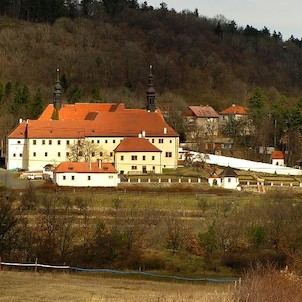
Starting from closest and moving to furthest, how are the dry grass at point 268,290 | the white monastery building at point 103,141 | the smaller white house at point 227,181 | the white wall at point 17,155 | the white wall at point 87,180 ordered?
the dry grass at point 268,290 → the white wall at point 87,180 → the smaller white house at point 227,181 → the white monastery building at point 103,141 → the white wall at point 17,155

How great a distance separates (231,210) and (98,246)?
9.14m

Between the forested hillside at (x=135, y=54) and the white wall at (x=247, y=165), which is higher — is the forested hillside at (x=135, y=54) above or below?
above

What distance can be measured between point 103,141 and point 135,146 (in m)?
2.37

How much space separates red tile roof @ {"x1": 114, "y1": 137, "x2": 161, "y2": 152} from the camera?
3697cm

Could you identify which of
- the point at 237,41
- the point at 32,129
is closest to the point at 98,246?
the point at 32,129

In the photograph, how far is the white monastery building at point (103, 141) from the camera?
122 feet

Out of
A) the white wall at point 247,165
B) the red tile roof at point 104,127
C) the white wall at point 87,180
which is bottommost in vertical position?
the white wall at point 87,180

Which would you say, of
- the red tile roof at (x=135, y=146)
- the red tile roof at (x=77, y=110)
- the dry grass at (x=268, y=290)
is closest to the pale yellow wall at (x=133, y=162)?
the red tile roof at (x=135, y=146)

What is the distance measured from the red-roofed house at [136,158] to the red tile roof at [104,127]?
1665mm

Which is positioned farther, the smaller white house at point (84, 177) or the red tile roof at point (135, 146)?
the red tile roof at point (135, 146)

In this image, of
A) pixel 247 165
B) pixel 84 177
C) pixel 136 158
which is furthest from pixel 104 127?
pixel 247 165

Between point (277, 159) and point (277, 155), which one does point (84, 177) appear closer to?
point (277, 159)

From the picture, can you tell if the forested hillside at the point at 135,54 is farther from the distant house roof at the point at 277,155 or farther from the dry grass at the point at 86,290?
the dry grass at the point at 86,290

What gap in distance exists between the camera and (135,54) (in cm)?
7431
